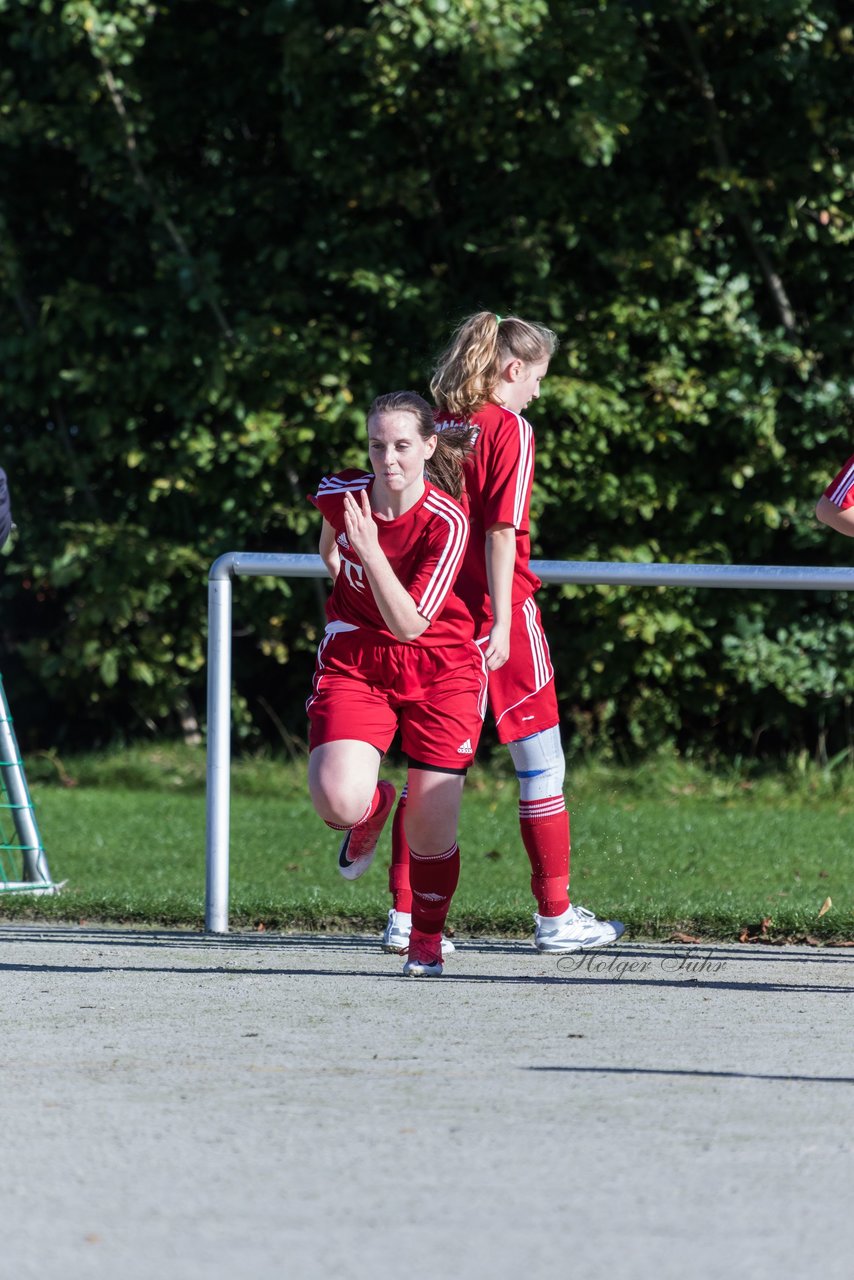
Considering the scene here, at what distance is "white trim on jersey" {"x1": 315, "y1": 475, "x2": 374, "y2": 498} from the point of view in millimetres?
4512

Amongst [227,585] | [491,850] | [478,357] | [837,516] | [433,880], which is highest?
[478,357]

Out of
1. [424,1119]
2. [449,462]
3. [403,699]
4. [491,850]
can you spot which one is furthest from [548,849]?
[491,850]

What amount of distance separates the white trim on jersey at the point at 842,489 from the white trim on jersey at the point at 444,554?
942 mm

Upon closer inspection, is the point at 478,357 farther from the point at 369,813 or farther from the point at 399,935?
the point at 399,935

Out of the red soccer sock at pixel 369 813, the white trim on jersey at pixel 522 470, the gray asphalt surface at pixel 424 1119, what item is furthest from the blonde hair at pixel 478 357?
the gray asphalt surface at pixel 424 1119

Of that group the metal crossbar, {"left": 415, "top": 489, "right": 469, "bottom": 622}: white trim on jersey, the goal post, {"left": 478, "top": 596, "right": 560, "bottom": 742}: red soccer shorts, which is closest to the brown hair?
{"left": 415, "top": 489, "right": 469, "bottom": 622}: white trim on jersey

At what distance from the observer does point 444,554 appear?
4.41m

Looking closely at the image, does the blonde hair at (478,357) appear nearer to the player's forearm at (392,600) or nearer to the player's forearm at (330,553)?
the player's forearm at (330,553)

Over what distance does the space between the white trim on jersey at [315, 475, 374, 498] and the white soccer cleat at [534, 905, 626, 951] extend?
53.7 inches

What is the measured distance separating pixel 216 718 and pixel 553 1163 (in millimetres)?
2939

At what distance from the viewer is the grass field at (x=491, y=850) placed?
5.87 meters

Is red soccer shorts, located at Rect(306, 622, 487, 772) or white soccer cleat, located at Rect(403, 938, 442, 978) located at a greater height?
red soccer shorts, located at Rect(306, 622, 487, 772)

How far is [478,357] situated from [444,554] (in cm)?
71

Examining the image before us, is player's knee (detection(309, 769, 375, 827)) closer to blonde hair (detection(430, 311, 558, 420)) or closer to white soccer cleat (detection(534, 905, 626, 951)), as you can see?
white soccer cleat (detection(534, 905, 626, 951))
